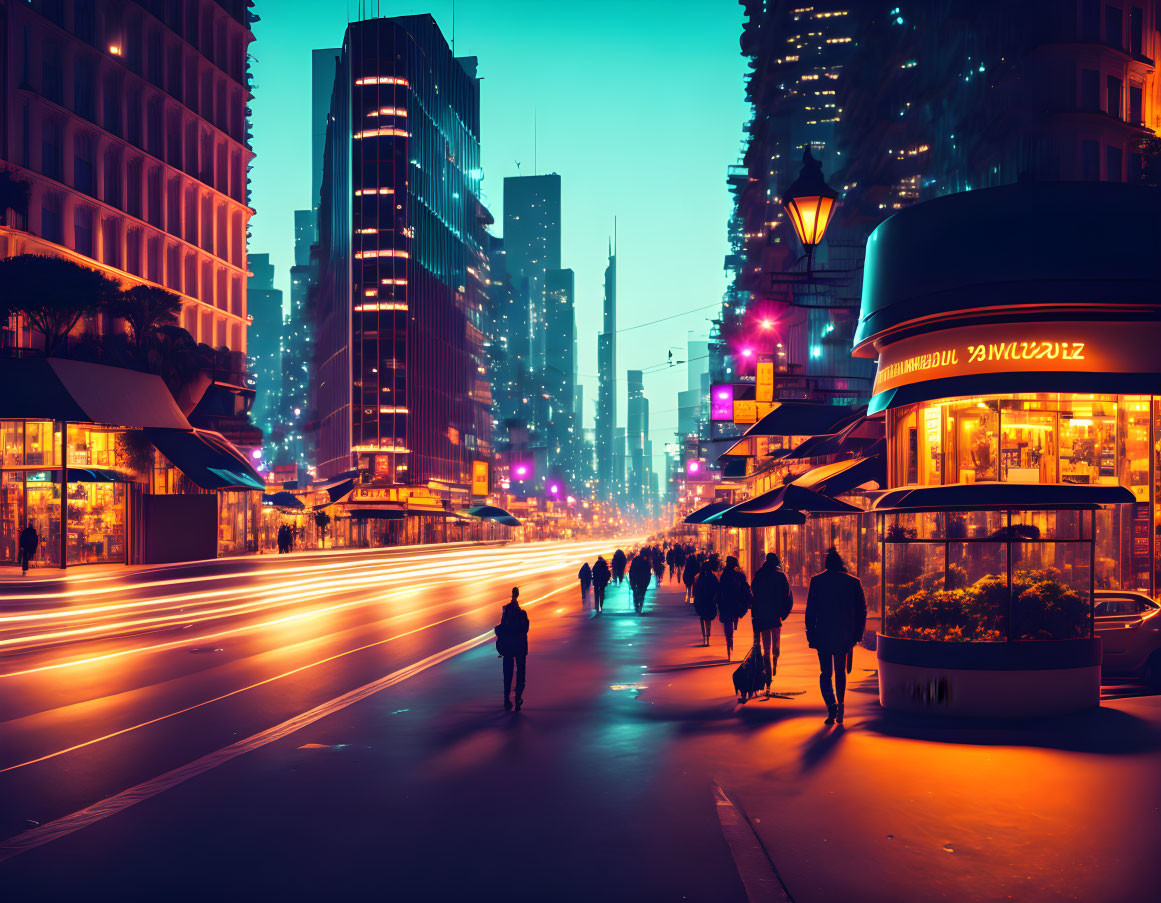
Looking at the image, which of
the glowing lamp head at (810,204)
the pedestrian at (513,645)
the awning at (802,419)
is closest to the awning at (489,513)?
the awning at (802,419)

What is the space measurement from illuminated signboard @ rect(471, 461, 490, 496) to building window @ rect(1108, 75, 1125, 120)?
99884mm

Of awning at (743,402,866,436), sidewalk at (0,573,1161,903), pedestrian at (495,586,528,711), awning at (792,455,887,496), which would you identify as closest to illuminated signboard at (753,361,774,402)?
awning at (743,402,866,436)

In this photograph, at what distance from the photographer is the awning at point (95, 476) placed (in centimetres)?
3916

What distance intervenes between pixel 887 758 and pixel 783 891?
4.09 meters

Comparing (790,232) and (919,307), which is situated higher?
(790,232)

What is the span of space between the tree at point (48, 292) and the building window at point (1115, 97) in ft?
123

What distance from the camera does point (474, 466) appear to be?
431 ft

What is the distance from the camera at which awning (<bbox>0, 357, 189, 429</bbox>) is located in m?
37.3

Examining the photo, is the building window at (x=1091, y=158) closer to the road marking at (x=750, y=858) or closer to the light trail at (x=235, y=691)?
the light trail at (x=235, y=691)

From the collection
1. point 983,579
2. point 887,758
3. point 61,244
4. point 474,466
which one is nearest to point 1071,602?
point 983,579

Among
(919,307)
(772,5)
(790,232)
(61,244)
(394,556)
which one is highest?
(772,5)

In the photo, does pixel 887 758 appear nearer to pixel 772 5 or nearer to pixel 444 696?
pixel 444 696

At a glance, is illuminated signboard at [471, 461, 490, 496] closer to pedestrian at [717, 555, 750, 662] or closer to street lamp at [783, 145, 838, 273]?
pedestrian at [717, 555, 750, 662]

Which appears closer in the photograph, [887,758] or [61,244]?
[887,758]
